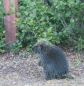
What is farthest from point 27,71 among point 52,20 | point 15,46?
point 52,20

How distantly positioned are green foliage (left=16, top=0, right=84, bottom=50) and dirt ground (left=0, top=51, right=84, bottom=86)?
0.42m

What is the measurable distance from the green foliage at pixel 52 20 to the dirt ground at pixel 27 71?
0.42m

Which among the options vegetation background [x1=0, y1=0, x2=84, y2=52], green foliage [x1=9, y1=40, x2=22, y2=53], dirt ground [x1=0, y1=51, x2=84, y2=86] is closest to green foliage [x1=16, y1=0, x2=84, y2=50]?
vegetation background [x1=0, y1=0, x2=84, y2=52]

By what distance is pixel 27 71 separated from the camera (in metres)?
8.12

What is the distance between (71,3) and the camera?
872 centimetres

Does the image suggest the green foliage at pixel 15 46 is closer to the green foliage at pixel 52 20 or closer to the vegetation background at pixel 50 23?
the vegetation background at pixel 50 23

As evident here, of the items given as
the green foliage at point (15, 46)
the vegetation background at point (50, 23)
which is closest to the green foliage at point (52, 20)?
the vegetation background at point (50, 23)

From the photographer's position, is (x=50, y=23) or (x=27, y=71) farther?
(x=50, y=23)

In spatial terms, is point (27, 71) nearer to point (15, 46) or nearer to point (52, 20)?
point (15, 46)

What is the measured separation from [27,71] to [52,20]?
1817 mm

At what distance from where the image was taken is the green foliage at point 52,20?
8883mm

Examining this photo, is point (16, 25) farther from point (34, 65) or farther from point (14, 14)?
point (34, 65)

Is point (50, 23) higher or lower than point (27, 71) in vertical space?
higher

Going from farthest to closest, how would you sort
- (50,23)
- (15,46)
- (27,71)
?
1. (15,46)
2. (50,23)
3. (27,71)
